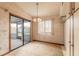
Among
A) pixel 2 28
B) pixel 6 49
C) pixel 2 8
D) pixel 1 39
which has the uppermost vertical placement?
pixel 2 8

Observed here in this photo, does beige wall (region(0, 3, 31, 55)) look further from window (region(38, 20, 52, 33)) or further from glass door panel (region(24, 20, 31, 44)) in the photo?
window (region(38, 20, 52, 33))

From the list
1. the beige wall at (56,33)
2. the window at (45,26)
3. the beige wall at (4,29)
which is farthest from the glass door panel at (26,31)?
the beige wall at (4,29)

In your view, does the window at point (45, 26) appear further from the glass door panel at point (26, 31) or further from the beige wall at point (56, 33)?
the glass door panel at point (26, 31)

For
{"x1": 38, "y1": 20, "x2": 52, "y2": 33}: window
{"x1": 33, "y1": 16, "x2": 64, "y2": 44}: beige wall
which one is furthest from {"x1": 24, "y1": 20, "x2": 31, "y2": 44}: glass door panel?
{"x1": 33, "y1": 16, "x2": 64, "y2": 44}: beige wall

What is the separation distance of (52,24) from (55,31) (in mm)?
622

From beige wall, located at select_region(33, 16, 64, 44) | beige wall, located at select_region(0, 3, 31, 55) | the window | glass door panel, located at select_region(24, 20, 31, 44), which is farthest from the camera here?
the window

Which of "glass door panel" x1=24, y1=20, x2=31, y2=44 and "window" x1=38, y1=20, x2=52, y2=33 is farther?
"window" x1=38, y1=20, x2=52, y2=33

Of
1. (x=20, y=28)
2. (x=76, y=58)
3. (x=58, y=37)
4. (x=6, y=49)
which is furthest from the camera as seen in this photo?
(x=58, y=37)

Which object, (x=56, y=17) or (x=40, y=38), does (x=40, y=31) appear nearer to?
(x=40, y=38)

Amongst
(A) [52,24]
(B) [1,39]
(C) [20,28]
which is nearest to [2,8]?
(B) [1,39]

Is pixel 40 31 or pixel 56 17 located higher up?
pixel 56 17

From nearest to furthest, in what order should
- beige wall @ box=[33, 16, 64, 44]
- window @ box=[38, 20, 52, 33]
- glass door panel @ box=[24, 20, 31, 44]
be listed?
glass door panel @ box=[24, 20, 31, 44], beige wall @ box=[33, 16, 64, 44], window @ box=[38, 20, 52, 33]

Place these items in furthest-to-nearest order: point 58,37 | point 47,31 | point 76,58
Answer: point 47,31 < point 58,37 < point 76,58

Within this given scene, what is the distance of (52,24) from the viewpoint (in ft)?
26.9
